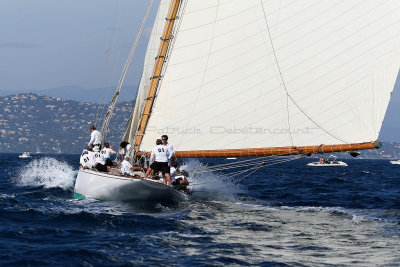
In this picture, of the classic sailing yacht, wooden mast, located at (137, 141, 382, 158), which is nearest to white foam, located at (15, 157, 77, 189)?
the classic sailing yacht

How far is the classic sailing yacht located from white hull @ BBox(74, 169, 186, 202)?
0.04 meters

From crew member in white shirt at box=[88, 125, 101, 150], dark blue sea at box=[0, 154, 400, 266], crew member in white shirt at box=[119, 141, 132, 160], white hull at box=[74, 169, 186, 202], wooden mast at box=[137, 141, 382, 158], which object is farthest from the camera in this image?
crew member in white shirt at box=[88, 125, 101, 150]

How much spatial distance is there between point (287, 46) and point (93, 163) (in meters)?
8.70

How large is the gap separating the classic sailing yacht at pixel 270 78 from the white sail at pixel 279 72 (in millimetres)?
32

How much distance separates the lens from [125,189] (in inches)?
841

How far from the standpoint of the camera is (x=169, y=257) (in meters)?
13.2

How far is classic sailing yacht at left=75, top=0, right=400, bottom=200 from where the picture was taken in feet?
64.1

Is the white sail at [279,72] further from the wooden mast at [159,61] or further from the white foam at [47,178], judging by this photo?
the white foam at [47,178]

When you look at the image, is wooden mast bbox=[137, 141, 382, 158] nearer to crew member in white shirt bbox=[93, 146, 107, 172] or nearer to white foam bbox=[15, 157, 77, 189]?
crew member in white shirt bbox=[93, 146, 107, 172]

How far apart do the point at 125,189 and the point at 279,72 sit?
647 cm

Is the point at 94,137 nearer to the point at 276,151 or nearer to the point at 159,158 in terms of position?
the point at 159,158

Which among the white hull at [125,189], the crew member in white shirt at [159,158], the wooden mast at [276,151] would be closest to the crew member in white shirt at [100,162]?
the white hull at [125,189]

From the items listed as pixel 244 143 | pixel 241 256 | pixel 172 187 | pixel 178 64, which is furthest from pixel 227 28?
pixel 241 256

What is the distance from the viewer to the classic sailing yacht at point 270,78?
769 inches
